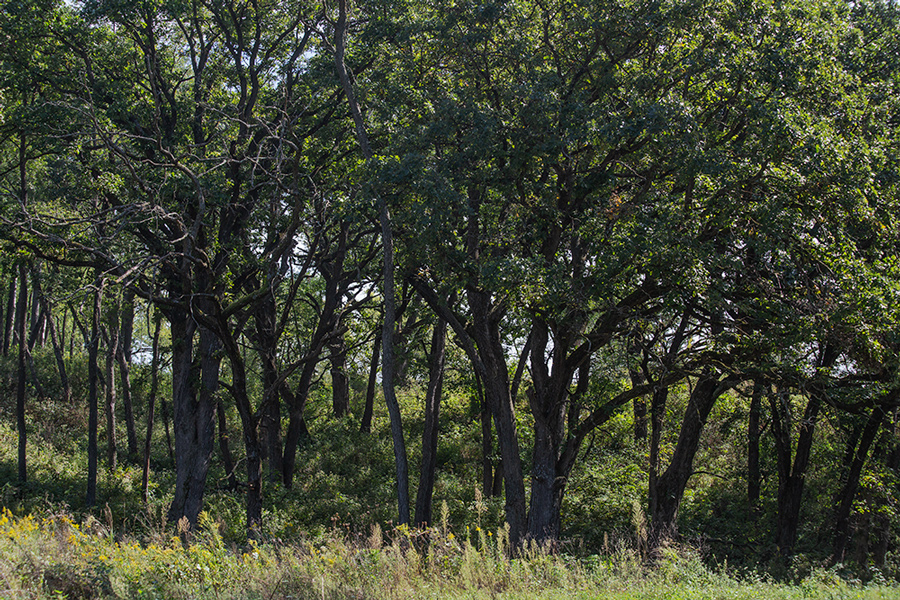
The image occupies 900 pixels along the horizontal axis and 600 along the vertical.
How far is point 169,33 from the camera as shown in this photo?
1408 cm

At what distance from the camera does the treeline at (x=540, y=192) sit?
8.71 meters

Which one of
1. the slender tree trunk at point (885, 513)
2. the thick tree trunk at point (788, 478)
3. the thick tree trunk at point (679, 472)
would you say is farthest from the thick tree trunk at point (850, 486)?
the thick tree trunk at point (679, 472)

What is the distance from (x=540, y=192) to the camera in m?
10.6

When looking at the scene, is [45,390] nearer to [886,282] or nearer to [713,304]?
[713,304]

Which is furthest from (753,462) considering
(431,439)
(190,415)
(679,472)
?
(190,415)

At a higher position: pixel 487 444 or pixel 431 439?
pixel 431 439

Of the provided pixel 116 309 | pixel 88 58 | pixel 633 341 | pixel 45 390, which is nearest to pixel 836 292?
pixel 633 341

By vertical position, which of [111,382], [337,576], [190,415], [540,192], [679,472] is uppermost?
[540,192]

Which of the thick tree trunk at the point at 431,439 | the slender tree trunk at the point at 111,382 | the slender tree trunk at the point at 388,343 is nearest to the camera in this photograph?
the slender tree trunk at the point at 388,343

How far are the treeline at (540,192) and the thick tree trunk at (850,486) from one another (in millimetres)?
58

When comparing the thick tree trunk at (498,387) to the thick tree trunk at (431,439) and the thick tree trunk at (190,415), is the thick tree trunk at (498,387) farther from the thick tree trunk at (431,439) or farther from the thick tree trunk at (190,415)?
the thick tree trunk at (190,415)

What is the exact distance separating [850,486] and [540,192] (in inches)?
306

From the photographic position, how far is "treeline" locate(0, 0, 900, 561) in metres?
8.71

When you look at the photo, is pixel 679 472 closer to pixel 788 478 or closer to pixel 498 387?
pixel 788 478
